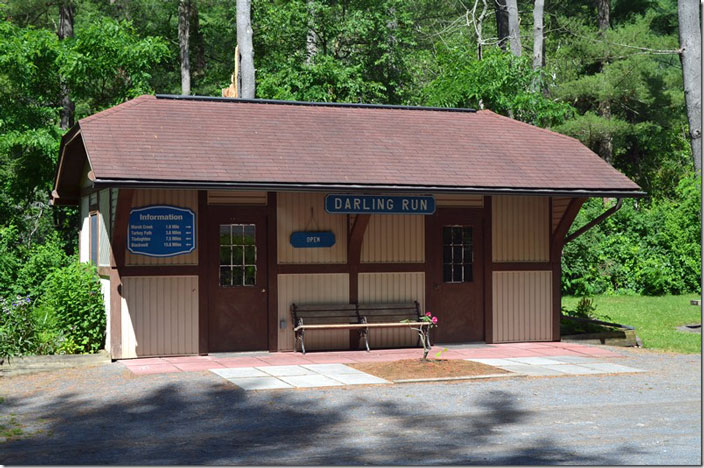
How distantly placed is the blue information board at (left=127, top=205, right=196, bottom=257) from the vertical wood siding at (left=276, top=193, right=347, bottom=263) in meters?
1.54

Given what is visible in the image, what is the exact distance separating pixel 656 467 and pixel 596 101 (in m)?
30.6

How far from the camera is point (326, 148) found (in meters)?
16.2

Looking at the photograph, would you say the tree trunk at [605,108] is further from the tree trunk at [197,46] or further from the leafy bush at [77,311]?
the leafy bush at [77,311]

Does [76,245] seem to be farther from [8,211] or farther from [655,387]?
→ [655,387]

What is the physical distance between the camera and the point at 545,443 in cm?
845

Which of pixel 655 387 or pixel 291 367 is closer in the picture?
pixel 655 387

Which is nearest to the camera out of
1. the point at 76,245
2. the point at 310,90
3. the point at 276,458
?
the point at 276,458

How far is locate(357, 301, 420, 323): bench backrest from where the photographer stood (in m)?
15.9

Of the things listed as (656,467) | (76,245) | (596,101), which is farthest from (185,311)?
(596,101)

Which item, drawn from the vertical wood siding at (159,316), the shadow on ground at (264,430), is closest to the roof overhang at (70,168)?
the vertical wood siding at (159,316)

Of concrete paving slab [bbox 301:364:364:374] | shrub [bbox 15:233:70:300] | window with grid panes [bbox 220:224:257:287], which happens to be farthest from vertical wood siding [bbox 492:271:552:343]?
shrub [bbox 15:233:70:300]

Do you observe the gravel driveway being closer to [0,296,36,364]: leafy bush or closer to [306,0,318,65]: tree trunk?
[0,296,36,364]: leafy bush

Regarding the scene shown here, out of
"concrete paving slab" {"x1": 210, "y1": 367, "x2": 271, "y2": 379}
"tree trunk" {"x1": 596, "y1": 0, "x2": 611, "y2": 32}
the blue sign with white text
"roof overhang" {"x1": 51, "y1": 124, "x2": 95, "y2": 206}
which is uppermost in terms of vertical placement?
"tree trunk" {"x1": 596, "y1": 0, "x2": 611, "y2": 32}

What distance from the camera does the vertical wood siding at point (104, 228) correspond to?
15.1m
